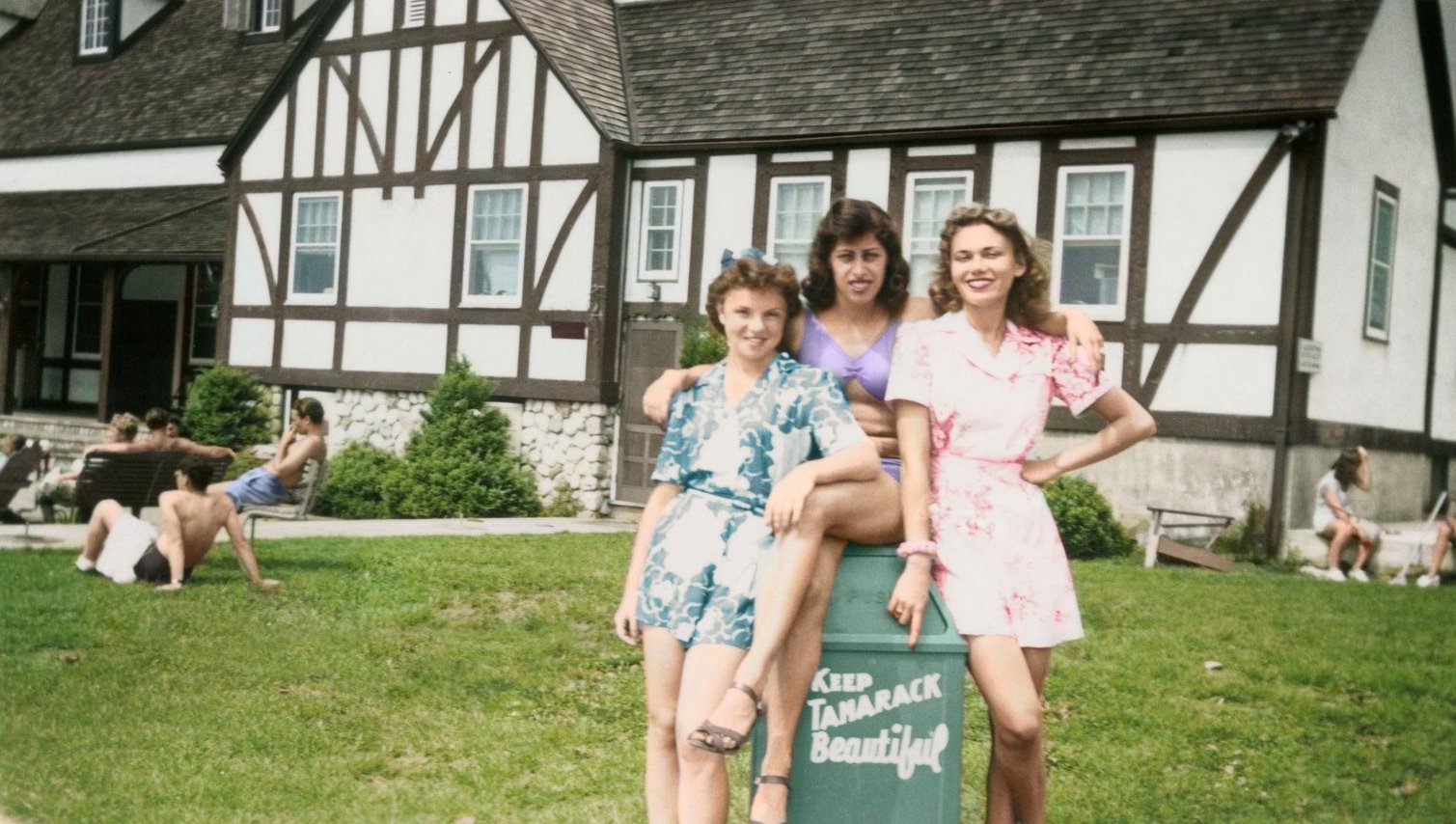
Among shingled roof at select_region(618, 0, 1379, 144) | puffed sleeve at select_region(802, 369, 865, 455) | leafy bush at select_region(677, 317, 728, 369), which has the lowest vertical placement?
puffed sleeve at select_region(802, 369, 865, 455)

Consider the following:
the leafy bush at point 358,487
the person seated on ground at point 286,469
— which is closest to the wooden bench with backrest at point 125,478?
the person seated on ground at point 286,469

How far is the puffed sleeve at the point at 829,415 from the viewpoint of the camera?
3240mm

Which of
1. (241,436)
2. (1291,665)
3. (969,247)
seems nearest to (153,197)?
(241,436)

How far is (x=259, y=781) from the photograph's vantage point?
4746 millimetres

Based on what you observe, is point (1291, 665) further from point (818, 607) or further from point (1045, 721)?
point (818, 607)

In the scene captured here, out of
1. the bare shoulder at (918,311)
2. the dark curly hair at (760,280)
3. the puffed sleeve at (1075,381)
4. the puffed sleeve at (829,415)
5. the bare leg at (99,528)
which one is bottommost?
the bare leg at (99,528)

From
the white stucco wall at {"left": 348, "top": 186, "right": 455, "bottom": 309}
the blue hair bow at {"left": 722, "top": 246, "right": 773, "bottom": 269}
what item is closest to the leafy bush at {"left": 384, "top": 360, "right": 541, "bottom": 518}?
the white stucco wall at {"left": 348, "top": 186, "right": 455, "bottom": 309}

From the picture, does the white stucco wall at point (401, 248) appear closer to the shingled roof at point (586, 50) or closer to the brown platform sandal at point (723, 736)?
the shingled roof at point (586, 50)

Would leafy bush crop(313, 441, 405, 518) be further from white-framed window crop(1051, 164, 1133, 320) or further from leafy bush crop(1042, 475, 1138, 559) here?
white-framed window crop(1051, 164, 1133, 320)

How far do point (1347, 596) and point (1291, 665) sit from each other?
1816 millimetres

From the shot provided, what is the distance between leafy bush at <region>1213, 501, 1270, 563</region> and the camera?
10.5 m

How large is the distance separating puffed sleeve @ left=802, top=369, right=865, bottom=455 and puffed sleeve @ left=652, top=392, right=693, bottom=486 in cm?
31

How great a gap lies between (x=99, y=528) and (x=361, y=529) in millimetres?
2597

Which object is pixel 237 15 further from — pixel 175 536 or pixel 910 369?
pixel 910 369
